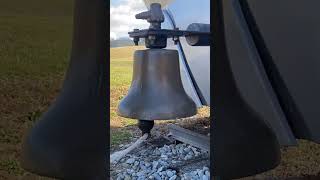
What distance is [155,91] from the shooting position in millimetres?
1006

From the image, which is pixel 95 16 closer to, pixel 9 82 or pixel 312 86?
pixel 312 86

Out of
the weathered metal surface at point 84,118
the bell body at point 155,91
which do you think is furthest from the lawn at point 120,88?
the weathered metal surface at point 84,118

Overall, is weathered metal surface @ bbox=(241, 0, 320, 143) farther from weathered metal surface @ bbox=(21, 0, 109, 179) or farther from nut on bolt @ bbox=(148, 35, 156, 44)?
weathered metal surface @ bbox=(21, 0, 109, 179)

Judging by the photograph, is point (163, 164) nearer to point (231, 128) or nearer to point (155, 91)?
point (155, 91)

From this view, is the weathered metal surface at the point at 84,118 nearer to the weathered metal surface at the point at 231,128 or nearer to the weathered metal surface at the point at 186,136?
the weathered metal surface at the point at 231,128

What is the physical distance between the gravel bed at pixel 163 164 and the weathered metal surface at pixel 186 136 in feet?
0.06

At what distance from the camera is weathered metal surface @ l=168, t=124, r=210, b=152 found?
3.74 ft

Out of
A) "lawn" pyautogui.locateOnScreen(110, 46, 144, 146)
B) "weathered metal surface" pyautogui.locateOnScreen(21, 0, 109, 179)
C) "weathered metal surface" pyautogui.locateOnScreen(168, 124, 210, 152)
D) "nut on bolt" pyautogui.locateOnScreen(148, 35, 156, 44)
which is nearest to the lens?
"weathered metal surface" pyautogui.locateOnScreen(21, 0, 109, 179)

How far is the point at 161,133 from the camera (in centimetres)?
119

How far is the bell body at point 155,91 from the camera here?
98 cm

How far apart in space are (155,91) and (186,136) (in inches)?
A: 10.2

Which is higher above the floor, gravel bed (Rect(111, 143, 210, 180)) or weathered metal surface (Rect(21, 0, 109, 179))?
weathered metal surface (Rect(21, 0, 109, 179))

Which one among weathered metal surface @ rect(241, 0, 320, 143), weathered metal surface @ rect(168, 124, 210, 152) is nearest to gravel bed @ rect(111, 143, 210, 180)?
weathered metal surface @ rect(168, 124, 210, 152)

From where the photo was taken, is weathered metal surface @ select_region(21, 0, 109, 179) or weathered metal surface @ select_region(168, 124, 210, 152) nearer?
weathered metal surface @ select_region(21, 0, 109, 179)
